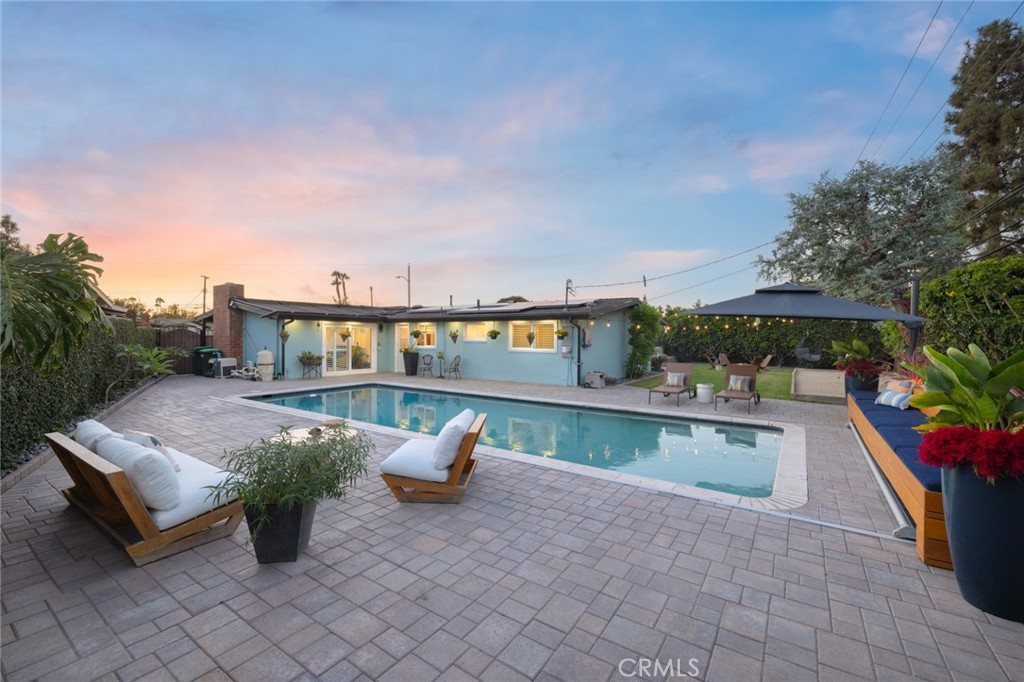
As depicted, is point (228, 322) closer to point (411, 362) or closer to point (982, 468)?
point (411, 362)

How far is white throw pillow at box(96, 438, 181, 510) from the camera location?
281 centimetres

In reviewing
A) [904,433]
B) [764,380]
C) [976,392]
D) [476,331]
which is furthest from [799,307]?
[476,331]

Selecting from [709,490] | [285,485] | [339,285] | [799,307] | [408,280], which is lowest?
[709,490]

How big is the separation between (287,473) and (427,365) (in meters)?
14.2

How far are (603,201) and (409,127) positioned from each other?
275 inches

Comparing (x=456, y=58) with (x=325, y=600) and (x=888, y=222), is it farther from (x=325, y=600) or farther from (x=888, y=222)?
(x=888, y=222)

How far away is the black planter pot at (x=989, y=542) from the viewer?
7.60ft

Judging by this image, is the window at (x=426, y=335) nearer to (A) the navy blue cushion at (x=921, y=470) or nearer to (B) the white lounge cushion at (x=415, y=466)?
(B) the white lounge cushion at (x=415, y=466)

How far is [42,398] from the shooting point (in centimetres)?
534

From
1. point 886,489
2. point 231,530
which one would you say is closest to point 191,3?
point 231,530

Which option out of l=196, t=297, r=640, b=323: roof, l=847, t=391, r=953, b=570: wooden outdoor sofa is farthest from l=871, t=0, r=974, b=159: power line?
l=847, t=391, r=953, b=570: wooden outdoor sofa

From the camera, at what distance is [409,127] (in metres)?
10.2

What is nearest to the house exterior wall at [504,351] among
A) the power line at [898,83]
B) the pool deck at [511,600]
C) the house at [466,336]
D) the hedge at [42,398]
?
the house at [466,336]

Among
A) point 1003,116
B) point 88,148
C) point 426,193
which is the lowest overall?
point 88,148
